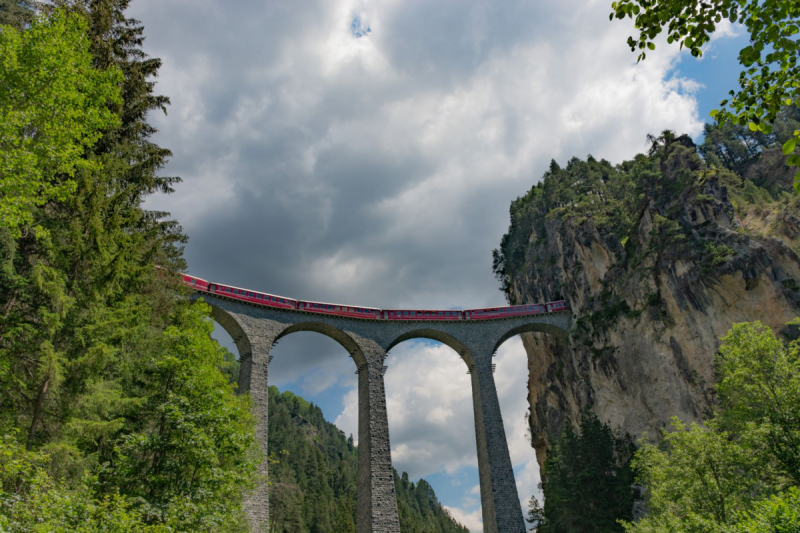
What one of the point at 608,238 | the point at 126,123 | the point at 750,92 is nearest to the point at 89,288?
the point at 126,123

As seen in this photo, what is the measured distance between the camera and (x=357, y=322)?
1398 inches

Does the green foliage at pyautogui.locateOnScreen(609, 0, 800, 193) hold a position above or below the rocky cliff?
below

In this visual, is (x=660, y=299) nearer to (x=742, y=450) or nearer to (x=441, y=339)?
(x=441, y=339)

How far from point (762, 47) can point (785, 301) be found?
2731 cm

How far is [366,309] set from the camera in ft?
118

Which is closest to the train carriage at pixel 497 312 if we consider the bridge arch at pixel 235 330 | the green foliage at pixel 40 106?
the bridge arch at pixel 235 330

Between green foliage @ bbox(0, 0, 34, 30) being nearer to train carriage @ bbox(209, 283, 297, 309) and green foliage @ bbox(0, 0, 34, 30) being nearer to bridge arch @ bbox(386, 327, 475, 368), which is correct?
train carriage @ bbox(209, 283, 297, 309)

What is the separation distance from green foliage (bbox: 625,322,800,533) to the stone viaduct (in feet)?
43.6

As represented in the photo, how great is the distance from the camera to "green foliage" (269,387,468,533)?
2077 inches

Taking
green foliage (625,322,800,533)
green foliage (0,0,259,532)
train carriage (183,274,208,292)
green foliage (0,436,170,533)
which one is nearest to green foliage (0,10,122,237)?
green foliage (0,0,259,532)

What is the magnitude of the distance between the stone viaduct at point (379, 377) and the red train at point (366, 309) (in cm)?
38

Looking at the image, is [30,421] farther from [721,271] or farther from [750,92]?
[721,271]

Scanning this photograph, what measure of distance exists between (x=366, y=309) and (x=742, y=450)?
23.9 metres

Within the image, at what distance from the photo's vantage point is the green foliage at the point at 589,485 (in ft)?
90.8
